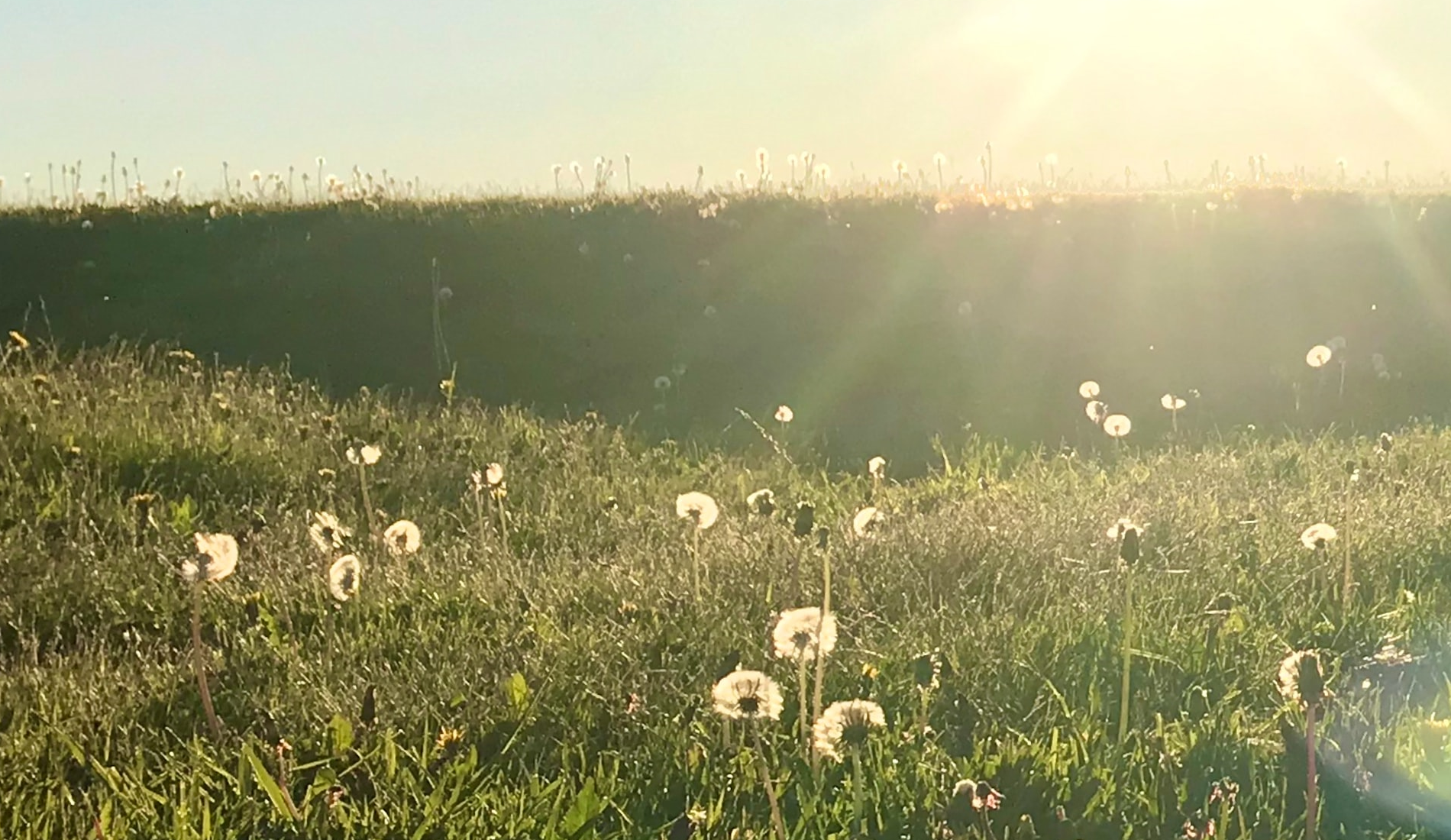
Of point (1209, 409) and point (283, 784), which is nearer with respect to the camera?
point (283, 784)

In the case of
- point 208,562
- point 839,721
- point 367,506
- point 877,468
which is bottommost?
point 877,468

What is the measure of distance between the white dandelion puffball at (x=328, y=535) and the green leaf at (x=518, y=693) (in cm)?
121

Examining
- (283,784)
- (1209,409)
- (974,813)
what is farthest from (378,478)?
(1209,409)

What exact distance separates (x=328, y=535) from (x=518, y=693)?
1706mm

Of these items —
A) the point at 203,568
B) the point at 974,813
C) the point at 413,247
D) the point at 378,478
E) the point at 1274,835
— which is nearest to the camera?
the point at 974,813

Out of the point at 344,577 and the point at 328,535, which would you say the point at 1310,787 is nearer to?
the point at 344,577

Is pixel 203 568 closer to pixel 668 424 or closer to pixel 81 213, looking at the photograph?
pixel 668 424

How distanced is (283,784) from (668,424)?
5.07 metres

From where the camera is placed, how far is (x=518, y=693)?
2951mm

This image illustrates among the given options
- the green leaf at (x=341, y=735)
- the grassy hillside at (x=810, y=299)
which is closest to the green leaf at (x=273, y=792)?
the green leaf at (x=341, y=735)

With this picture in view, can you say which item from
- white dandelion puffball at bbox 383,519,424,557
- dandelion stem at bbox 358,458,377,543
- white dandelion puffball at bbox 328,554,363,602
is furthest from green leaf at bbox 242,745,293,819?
dandelion stem at bbox 358,458,377,543

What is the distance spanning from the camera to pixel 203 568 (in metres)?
2.92

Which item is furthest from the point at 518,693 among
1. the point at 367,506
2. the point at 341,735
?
the point at 367,506

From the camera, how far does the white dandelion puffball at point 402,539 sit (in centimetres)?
414
